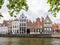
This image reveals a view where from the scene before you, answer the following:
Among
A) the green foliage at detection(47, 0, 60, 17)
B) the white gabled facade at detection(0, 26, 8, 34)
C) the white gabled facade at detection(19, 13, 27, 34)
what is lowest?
the white gabled facade at detection(0, 26, 8, 34)

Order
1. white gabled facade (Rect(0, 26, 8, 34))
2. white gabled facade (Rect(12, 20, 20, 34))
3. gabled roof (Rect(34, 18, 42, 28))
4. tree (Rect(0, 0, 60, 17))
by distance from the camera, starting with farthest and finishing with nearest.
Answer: white gabled facade (Rect(0, 26, 8, 34)) → white gabled facade (Rect(12, 20, 20, 34)) → gabled roof (Rect(34, 18, 42, 28)) → tree (Rect(0, 0, 60, 17))

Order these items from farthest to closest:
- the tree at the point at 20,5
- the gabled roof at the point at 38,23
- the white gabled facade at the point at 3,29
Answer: the white gabled facade at the point at 3,29, the gabled roof at the point at 38,23, the tree at the point at 20,5

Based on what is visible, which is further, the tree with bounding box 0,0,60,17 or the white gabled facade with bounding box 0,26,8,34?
the white gabled facade with bounding box 0,26,8,34

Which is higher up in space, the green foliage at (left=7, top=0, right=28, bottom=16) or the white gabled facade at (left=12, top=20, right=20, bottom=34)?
the green foliage at (left=7, top=0, right=28, bottom=16)

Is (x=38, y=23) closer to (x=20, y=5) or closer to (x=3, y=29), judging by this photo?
(x=3, y=29)

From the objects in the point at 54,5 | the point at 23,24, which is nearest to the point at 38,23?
the point at 23,24

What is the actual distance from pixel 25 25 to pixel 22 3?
171 ft

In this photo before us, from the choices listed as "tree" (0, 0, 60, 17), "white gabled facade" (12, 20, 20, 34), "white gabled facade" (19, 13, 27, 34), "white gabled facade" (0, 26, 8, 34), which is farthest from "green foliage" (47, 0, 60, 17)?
"white gabled facade" (0, 26, 8, 34)

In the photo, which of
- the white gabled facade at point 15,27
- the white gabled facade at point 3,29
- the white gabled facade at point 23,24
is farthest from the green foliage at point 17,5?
the white gabled facade at point 3,29

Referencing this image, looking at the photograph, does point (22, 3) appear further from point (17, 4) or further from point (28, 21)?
point (28, 21)

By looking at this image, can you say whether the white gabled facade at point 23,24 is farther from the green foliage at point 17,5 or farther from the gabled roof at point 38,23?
the green foliage at point 17,5

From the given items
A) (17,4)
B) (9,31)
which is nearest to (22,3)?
(17,4)

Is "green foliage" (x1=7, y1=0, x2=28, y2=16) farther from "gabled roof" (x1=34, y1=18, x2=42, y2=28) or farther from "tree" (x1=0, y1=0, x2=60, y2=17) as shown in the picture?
"gabled roof" (x1=34, y1=18, x2=42, y2=28)

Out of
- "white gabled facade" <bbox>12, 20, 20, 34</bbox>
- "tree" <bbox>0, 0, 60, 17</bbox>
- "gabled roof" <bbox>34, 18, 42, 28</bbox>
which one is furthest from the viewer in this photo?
"white gabled facade" <bbox>12, 20, 20, 34</bbox>
